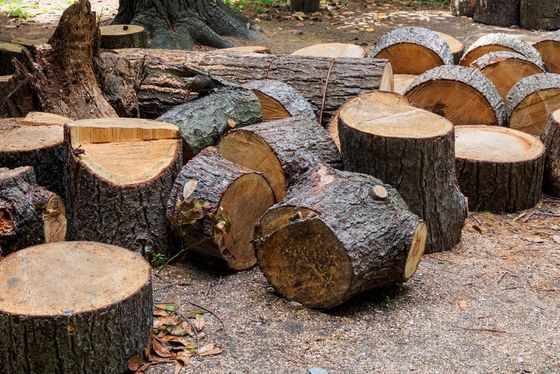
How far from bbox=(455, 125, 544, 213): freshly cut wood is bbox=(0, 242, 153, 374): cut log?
9.06 ft

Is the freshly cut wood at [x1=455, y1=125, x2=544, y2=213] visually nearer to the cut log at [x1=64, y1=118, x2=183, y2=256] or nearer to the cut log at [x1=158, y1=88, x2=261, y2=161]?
the cut log at [x1=158, y1=88, x2=261, y2=161]

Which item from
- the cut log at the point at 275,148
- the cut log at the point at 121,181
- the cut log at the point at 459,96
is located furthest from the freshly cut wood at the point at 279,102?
the cut log at the point at 121,181

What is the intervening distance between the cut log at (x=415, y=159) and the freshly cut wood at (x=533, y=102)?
1773mm

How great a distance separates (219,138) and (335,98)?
1240mm

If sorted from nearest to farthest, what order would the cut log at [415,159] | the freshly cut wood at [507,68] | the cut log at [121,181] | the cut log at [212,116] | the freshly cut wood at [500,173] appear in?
the cut log at [121,181]
the cut log at [415,159]
the cut log at [212,116]
the freshly cut wood at [500,173]
the freshly cut wood at [507,68]

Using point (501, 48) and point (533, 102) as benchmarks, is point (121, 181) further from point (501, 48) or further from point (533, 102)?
point (501, 48)

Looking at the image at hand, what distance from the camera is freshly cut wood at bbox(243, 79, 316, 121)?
18.7 feet

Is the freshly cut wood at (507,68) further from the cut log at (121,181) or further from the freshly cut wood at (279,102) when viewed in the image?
the cut log at (121,181)

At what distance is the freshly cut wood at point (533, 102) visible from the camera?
6359 mm

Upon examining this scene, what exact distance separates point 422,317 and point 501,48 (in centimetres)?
446

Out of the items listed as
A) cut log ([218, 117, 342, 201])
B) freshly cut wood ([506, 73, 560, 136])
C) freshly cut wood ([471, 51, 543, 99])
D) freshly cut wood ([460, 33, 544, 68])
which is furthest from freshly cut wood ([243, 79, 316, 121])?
freshly cut wood ([460, 33, 544, 68])

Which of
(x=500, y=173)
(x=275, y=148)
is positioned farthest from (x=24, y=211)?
(x=500, y=173)

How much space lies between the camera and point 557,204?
224 inches

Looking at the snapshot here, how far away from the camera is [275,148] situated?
4730mm
